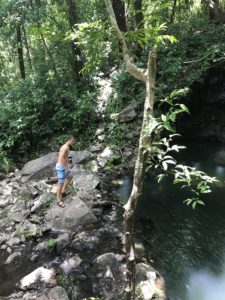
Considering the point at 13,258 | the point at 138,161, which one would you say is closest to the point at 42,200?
the point at 13,258

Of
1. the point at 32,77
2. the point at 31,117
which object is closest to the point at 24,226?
the point at 31,117

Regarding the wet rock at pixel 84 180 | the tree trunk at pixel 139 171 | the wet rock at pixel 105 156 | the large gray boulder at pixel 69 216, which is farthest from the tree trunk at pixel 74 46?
the tree trunk at pixel 139 171

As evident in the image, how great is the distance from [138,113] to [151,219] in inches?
215

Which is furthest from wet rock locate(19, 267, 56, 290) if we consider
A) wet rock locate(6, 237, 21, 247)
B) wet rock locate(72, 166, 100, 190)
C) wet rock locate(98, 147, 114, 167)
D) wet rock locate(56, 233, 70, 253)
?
wet rock locate(98, 147, 114, 167)

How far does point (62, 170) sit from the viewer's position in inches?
344

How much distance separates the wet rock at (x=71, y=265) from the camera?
21.8 ft

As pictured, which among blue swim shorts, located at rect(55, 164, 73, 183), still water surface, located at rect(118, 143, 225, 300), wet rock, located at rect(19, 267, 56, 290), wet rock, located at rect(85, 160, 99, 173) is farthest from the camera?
wet rock, located at rect(85, 160, 99, 173)

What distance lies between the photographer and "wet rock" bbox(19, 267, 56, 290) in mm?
6281

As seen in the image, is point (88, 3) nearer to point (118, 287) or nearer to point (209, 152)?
point (209, 152)

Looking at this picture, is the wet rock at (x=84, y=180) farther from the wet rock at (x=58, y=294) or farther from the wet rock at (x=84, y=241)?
the wet rock at (x=58, y=294)

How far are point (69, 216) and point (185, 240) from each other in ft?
9.57

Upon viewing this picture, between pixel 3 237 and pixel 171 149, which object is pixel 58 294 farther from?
pixel 171 149

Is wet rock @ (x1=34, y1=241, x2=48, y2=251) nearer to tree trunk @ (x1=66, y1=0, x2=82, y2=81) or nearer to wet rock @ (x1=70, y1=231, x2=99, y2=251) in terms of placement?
wet rock @ (x1=70, y1=231, x2=99, y2=251)

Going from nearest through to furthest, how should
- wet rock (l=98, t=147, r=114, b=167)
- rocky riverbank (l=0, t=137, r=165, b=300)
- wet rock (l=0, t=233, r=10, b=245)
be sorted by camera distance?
rocky riverbank (l=0, t=137, r=165, b=300)
wet rock (l=0, t=233, r=10, b=245)
wet rock (l=98, t=147, r=114, b=167)
